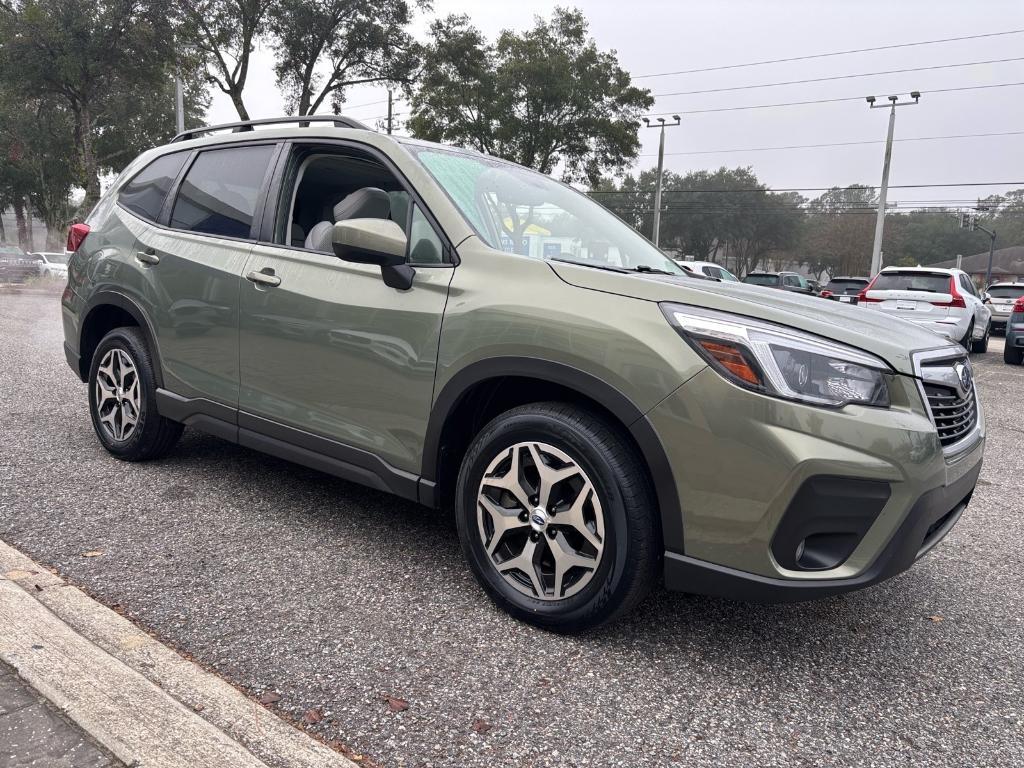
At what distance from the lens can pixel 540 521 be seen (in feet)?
8.42

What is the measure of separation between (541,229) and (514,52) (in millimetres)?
29441

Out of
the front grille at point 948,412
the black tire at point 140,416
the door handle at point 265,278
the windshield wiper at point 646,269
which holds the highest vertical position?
the windshield wiper at point 646,269

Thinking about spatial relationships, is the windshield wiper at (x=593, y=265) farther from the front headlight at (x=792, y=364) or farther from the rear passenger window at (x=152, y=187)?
the rear passenger window at (x=152, y=187)

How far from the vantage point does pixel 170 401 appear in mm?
3912

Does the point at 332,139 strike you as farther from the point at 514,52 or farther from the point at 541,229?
the point at 514,52

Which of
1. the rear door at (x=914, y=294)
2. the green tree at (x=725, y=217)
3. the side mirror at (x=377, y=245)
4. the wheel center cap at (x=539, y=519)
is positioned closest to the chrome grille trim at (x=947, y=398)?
the wheel center cap at (x=539, y=519)

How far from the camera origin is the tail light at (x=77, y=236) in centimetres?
452

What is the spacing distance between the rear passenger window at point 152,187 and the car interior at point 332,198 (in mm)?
1025

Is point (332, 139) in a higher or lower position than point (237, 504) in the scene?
higher

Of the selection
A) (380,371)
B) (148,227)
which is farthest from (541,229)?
(148,227)

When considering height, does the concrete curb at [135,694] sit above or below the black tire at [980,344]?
below

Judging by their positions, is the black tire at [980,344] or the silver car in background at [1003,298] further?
the silver car in background at [1003,298]

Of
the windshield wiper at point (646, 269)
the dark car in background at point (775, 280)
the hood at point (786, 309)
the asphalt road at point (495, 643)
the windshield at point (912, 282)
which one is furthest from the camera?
the dark car in background at point (775, 280)

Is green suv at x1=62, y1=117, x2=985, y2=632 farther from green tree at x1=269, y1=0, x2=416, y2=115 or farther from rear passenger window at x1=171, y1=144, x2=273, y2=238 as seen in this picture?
green tree at x1=269, y1=0, x2=416, y2=115
